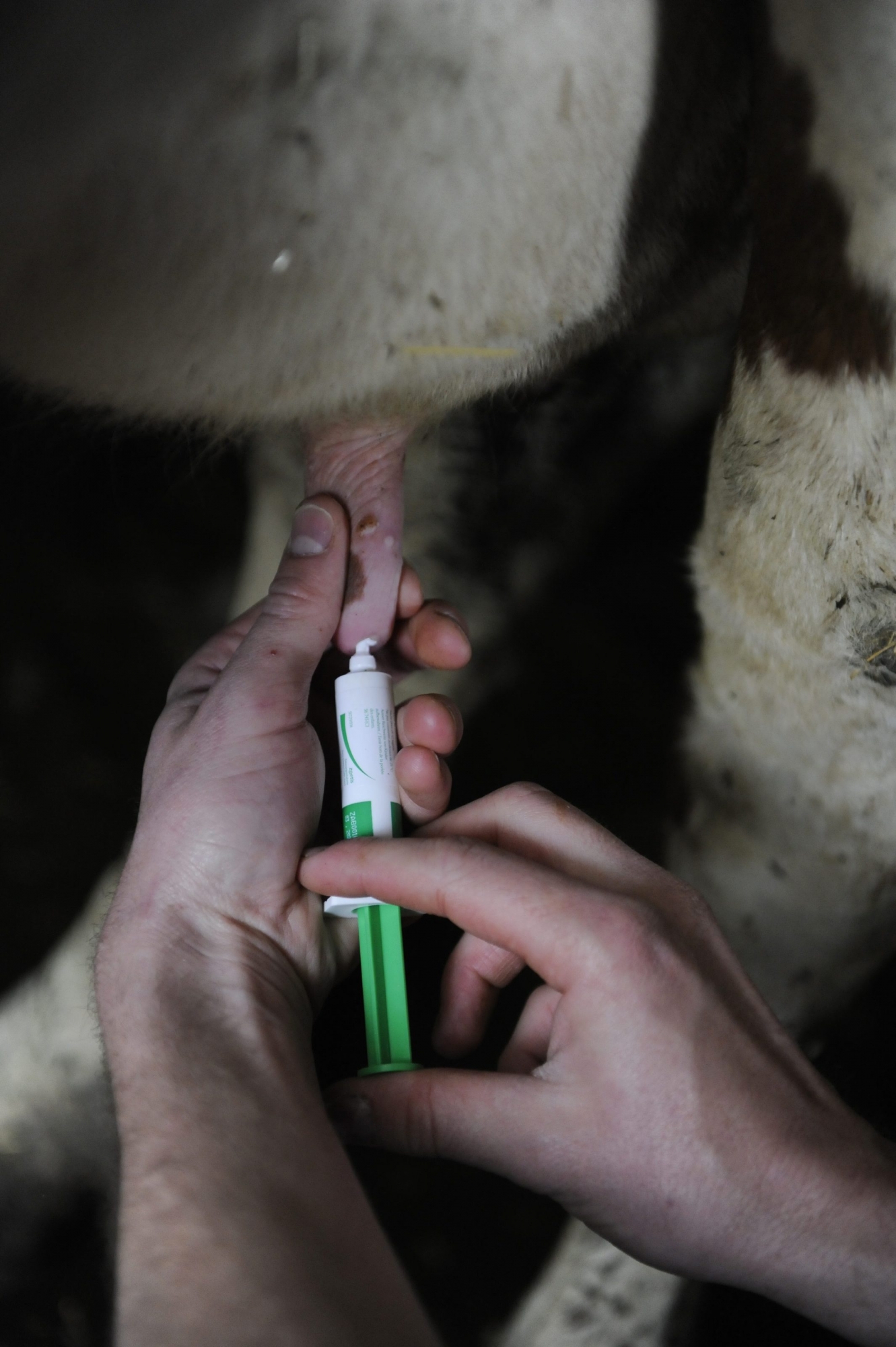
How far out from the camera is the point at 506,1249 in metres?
0.70

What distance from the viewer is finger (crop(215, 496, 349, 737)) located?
1.60ft

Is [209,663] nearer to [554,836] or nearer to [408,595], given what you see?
[408,595]

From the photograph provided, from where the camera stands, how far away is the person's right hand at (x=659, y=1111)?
1.16ft

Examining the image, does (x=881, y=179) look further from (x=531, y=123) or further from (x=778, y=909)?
(x=778, y=909)

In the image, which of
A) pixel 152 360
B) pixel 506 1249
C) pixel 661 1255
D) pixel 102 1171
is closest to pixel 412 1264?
pixel 506 1249

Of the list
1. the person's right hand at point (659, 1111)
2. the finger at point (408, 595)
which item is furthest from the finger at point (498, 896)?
the finger at point (408, 595)

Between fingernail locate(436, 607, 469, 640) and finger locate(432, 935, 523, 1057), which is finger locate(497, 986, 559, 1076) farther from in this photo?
fingernail locate(436, 607, 469, 640)

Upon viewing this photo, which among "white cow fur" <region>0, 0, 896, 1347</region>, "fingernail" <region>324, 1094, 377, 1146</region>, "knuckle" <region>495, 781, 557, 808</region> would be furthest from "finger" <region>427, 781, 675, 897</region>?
"white cow fur" <region>0, 0, 896, 1347</region>

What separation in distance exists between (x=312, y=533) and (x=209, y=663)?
10 cm

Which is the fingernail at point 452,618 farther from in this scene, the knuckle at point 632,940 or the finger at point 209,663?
the knuckle at point 632,940

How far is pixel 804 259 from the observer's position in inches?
19.2

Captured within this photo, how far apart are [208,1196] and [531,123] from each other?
421 mm

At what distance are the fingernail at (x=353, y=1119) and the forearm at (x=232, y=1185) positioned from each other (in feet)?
0.05

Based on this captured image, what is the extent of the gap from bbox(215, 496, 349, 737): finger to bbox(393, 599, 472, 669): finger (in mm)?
55
